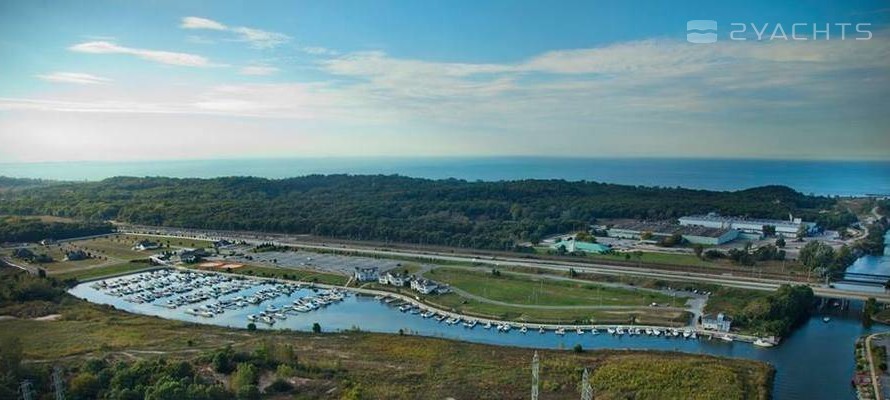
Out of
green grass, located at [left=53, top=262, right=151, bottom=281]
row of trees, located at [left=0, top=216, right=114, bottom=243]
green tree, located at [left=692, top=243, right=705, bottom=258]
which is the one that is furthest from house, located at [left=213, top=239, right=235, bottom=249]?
green tree, located at [left=692, top=243, right=705, bottom=258]

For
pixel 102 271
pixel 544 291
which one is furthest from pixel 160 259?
pixel 544 291

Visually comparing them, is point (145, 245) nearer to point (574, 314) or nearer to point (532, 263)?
point (532, 263)

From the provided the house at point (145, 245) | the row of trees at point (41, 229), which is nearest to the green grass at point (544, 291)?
the house at point (145, 245)

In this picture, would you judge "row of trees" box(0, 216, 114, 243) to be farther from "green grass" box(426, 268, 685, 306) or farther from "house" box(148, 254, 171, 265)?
"green grass" box(426, 268, 685, 306)

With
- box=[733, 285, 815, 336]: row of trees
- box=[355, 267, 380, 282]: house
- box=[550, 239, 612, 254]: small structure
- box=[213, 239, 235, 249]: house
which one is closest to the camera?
box=[733, 285, 815, 336]: row of trees

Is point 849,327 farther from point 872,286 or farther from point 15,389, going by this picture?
point 15,389

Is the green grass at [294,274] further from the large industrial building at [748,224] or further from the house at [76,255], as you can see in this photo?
the large industrial building at [748,224]

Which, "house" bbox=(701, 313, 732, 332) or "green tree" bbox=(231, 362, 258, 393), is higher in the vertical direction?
"house" bbox=(701, 313, 732, 332)
